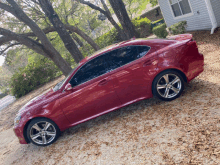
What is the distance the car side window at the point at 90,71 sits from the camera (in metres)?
4.31

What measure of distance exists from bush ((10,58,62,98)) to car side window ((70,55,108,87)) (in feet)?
46.4

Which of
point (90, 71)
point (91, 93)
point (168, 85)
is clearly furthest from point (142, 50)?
point (91, 93)

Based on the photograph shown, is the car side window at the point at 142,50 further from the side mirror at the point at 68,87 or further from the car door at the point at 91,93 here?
the side mirror at the point at 68,87

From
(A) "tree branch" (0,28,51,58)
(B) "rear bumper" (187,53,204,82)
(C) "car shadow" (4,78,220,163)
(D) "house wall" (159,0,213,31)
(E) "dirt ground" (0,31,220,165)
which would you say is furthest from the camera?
(D) "house wall" (159,0,213,31)

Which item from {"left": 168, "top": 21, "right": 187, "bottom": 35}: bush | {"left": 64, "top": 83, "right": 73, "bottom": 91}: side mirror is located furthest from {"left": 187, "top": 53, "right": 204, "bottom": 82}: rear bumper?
{"left": 168, "top": 21, "right": 187, "bottom": 35}: bush

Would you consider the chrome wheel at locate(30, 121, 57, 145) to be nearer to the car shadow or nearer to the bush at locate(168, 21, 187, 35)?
the car shadow

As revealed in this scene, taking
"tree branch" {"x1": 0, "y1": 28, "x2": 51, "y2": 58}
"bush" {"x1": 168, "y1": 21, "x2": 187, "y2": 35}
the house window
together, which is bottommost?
"bush" {"x1": 168, "y1": 21, "x2": 187, "y2": 35}

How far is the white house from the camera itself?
31.7 ft

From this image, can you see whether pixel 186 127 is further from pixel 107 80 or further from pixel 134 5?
pixel 134 5

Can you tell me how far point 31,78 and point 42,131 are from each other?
45.5 ft

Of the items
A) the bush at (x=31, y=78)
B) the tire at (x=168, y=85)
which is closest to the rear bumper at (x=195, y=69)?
the tire at (x=168, y=85)

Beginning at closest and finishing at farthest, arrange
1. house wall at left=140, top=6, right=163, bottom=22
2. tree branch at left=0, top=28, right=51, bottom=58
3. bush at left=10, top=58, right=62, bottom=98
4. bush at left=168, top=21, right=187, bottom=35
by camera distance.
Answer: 1. tree branch at left=0, top=28, right=51, bottom=58
2. bush at left=168, top=21, right=187, bottom=35
3. bush at left=10, top=58, right=62, bottom=98
4. house wall at left=140, top=6, right=163, bottom=22

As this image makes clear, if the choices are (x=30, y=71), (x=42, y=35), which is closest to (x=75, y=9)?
(x=30, y=71)

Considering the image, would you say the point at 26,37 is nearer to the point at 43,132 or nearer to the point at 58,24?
the point at 58,24
